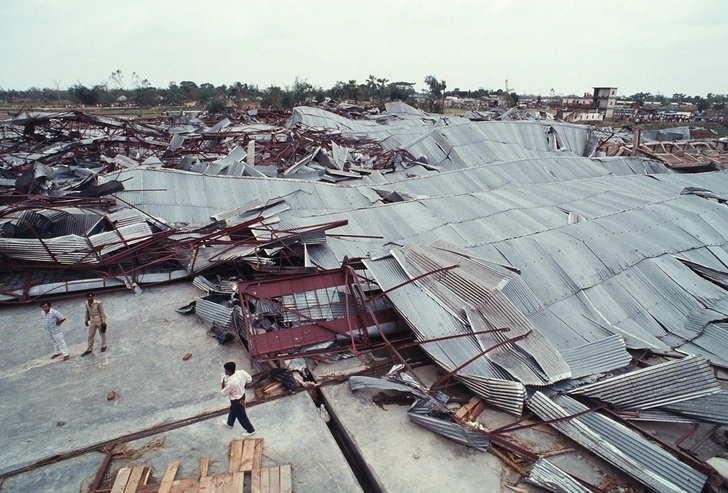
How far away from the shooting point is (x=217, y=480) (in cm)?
484

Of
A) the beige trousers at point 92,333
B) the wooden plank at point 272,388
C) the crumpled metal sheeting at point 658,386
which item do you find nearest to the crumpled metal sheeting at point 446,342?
the crumpled metal sheeting at point 658,386

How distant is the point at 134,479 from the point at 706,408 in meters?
7.24

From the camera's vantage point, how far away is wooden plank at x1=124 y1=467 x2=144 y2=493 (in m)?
4.73

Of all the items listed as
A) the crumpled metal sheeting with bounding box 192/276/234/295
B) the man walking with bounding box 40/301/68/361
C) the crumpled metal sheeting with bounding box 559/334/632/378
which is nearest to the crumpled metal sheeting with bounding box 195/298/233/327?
the crumpled metal sheeting with bounding box 192/276/234/295

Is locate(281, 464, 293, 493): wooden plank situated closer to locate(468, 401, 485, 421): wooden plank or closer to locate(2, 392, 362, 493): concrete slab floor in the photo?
locate(2, 392, 362, 493): concrete slab floor

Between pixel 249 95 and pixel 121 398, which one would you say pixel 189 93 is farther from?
pixel 121 398

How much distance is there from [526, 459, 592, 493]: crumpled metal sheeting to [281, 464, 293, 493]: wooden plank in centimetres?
Answer: 277

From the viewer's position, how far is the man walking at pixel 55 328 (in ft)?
22.0

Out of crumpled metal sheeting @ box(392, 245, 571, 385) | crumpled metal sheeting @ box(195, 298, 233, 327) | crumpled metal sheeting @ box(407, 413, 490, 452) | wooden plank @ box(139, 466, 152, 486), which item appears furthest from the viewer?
crumpled metal sheeting @ box(195, 298, 233, 327)

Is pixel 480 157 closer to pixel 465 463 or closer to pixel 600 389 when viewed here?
pixel 600 389

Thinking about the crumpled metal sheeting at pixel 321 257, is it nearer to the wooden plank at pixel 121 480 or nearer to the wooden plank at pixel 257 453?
the wooden plank at pixel 257 453

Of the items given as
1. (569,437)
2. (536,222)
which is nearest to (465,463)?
(569,437)

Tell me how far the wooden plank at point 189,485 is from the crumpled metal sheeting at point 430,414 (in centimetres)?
242

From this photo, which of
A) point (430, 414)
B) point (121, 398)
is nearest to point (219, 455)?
point (121, 398)
